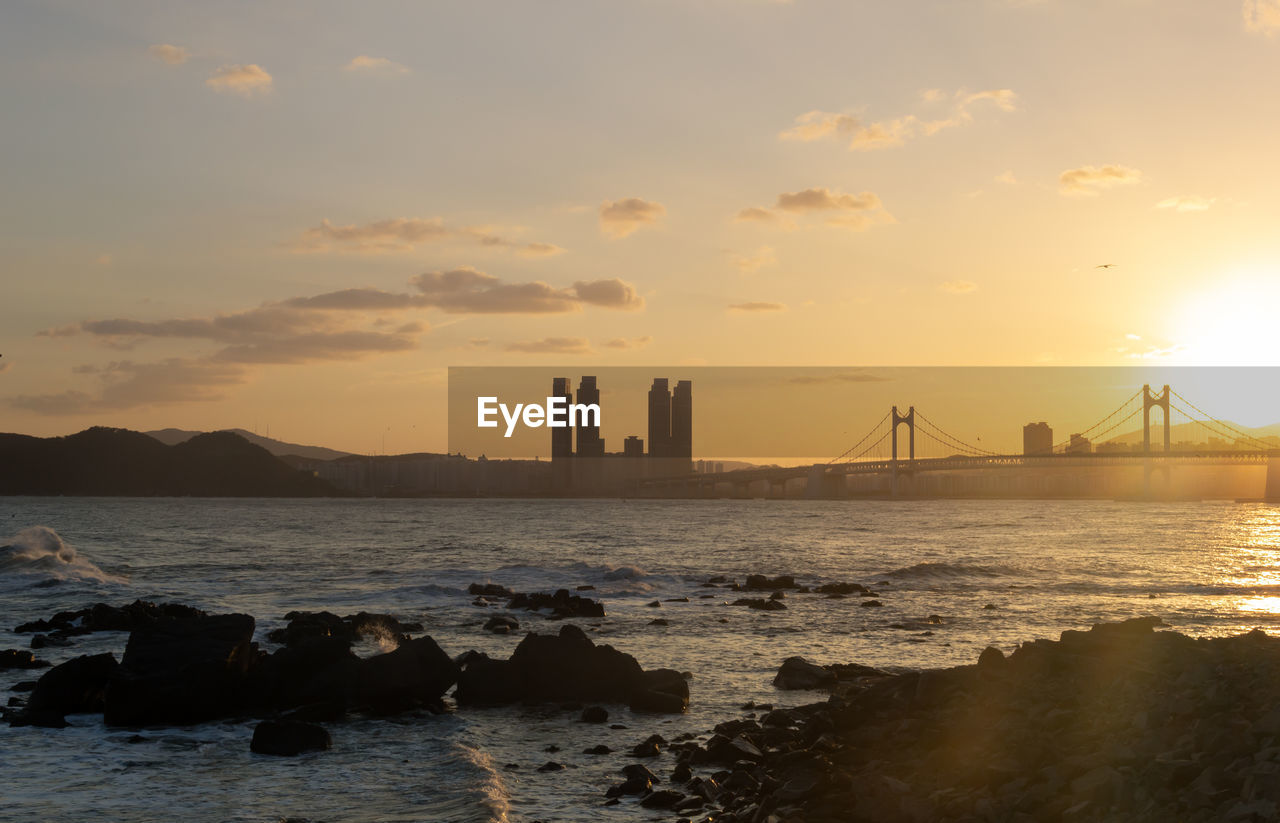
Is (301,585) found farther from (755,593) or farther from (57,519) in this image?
(57,519)

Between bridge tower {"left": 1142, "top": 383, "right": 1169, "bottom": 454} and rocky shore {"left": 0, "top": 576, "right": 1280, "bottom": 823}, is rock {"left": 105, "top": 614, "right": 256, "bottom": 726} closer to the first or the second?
rocky shore {"left": 0, "top": 576, "right": 1280, "bottom": 823}

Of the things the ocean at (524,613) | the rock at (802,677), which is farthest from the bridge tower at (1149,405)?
the rock at (802,677)

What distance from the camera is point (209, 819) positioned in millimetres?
10352

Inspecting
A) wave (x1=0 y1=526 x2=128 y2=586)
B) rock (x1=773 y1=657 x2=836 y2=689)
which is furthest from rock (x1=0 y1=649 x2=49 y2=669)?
wave (x1=0 y1=526 x2=128 y2=586)

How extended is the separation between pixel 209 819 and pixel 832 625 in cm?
1830

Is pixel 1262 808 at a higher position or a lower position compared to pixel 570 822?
higher

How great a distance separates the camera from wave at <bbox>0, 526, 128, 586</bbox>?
37.1m

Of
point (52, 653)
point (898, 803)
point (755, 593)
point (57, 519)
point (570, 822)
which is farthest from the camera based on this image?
point (57, 519)

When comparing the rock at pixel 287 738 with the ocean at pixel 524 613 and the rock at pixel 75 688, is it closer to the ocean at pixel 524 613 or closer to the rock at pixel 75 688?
the ocean at pixel 524 613

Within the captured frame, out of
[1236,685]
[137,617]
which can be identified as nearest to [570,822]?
[1236,685]

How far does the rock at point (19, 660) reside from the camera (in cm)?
1886

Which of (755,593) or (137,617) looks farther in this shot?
(755,593)

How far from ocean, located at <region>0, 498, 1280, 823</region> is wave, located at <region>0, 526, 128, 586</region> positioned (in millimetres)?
190

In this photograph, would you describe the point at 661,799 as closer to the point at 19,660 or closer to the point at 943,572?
the point at 19,660
